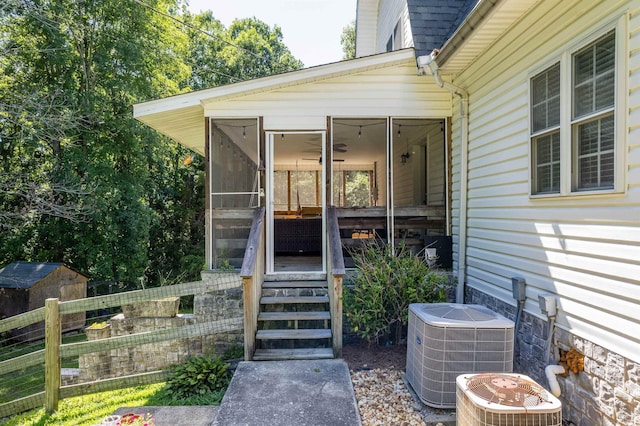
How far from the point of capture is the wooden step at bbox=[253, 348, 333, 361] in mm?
4367

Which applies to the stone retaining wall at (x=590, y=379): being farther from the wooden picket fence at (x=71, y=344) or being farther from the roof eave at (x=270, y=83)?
the roof eave at (x=270, y=83)

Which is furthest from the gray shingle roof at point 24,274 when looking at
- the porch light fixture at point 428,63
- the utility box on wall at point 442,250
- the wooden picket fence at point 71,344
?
the porch light fixture at point 428,63

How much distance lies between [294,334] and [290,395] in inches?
44.0

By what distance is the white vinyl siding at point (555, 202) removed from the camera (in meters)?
2.54

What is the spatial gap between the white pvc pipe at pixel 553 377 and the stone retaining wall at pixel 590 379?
0.31ft

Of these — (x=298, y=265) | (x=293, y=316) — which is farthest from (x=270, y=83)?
(x=293, y=316)

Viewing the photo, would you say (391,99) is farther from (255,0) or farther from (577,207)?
(255,0)

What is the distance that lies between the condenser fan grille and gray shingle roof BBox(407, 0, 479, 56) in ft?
15.4

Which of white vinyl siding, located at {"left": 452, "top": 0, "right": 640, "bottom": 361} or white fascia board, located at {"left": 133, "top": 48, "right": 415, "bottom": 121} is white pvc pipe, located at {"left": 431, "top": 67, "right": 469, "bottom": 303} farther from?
white fascia board, located at {"left": 133, "top": 48, "right": 415, "bottom": 121}

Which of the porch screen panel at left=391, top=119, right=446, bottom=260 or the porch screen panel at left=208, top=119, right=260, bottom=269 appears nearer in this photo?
the porch screen panel at left=208, top=119, right=260, bottom=269

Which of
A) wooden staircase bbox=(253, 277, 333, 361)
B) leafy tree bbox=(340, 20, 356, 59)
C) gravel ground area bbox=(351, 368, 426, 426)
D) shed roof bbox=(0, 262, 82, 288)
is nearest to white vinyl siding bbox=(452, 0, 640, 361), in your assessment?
gravel ground area bbox=(351, 368, 426, 426)

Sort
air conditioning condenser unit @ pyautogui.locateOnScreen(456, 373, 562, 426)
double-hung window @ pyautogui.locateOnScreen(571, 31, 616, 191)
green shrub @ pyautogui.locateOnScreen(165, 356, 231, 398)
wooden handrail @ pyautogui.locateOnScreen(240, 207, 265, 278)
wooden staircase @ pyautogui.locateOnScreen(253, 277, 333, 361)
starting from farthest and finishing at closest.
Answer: wooden staircase @ pyautogui.locateOnScreen(253, 277, 333, 361), wooden handrail @ pyautogui.locateOnScreen(240, 207, 265, 278), green shrub @ pyautogui.locateOnScreen(165, 356, 231, 398), double-hung window @ pyautogui.locateOnScreen(571, 31, 616, 191), air conditioning condenser unit @ pyautogui.locateOnScreen(456, 373, 562, 426)

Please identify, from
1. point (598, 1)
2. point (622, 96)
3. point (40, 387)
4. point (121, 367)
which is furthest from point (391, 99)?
point (40, 387)

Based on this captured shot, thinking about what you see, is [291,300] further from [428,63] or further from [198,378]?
[428,63]
